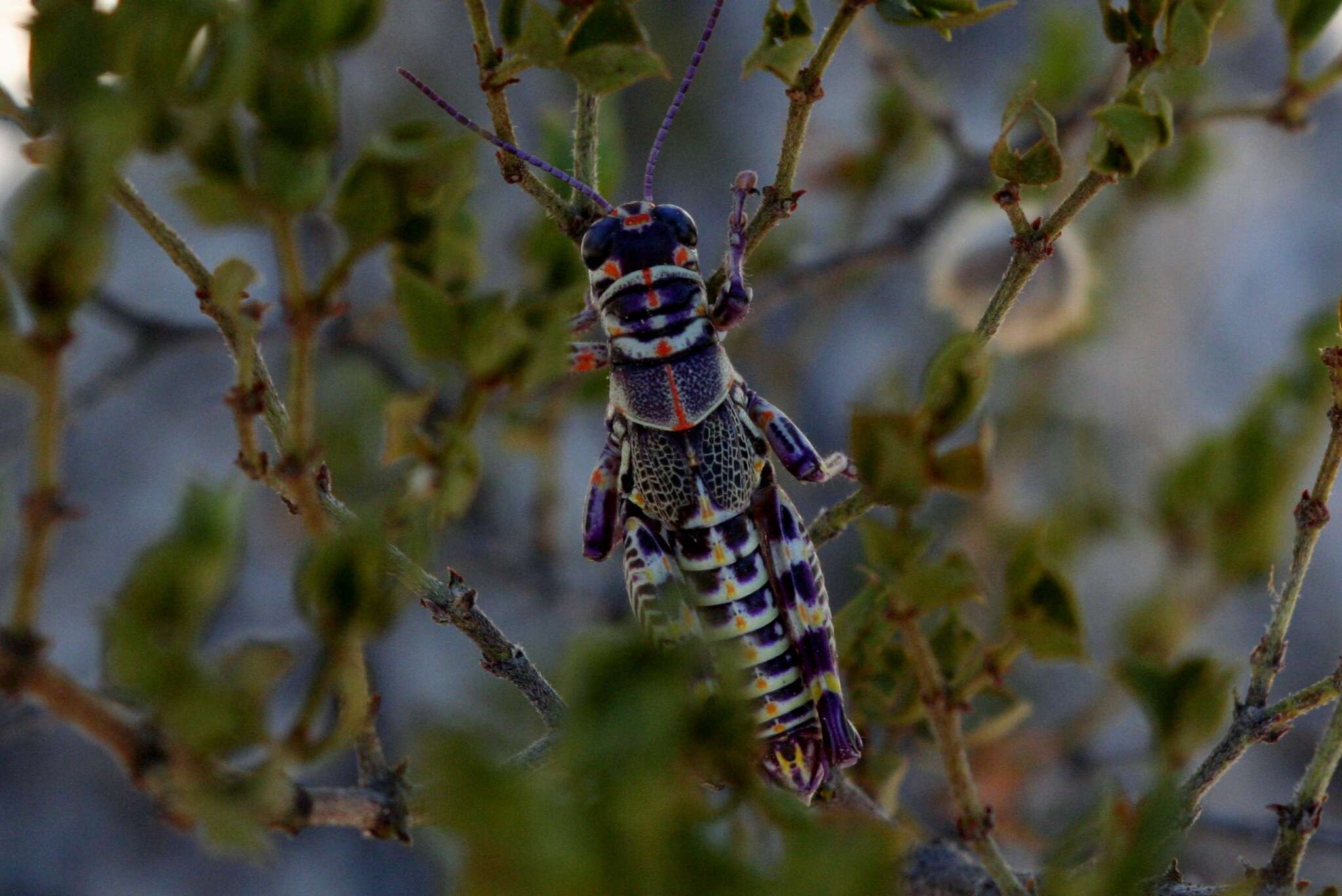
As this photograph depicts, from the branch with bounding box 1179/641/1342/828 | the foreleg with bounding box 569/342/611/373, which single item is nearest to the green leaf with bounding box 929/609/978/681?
the branch with bounding box 1179/641/1342/828

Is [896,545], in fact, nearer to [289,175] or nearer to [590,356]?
[289,175]

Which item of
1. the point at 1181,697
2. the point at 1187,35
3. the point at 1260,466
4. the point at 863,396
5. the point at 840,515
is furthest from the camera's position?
the point at 863,396

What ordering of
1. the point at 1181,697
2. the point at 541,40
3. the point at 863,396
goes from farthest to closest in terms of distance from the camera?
the point at 863,396, the point at 1181,697, the point at 541,40

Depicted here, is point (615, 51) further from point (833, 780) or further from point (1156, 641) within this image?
point (1156, 641)

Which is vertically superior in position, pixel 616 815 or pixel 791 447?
pixel 791 447

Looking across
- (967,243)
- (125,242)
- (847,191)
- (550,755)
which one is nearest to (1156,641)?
(967,243)

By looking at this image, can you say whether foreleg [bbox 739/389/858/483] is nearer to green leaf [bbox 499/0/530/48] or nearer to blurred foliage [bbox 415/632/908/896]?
green leaf [bbox 499/0/530/48]

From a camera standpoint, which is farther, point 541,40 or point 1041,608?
point 1041,608

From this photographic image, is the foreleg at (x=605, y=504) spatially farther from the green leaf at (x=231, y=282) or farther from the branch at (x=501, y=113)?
the green leaf at (x=231, y=282)

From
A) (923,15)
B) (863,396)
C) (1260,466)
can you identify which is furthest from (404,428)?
(863,396)
